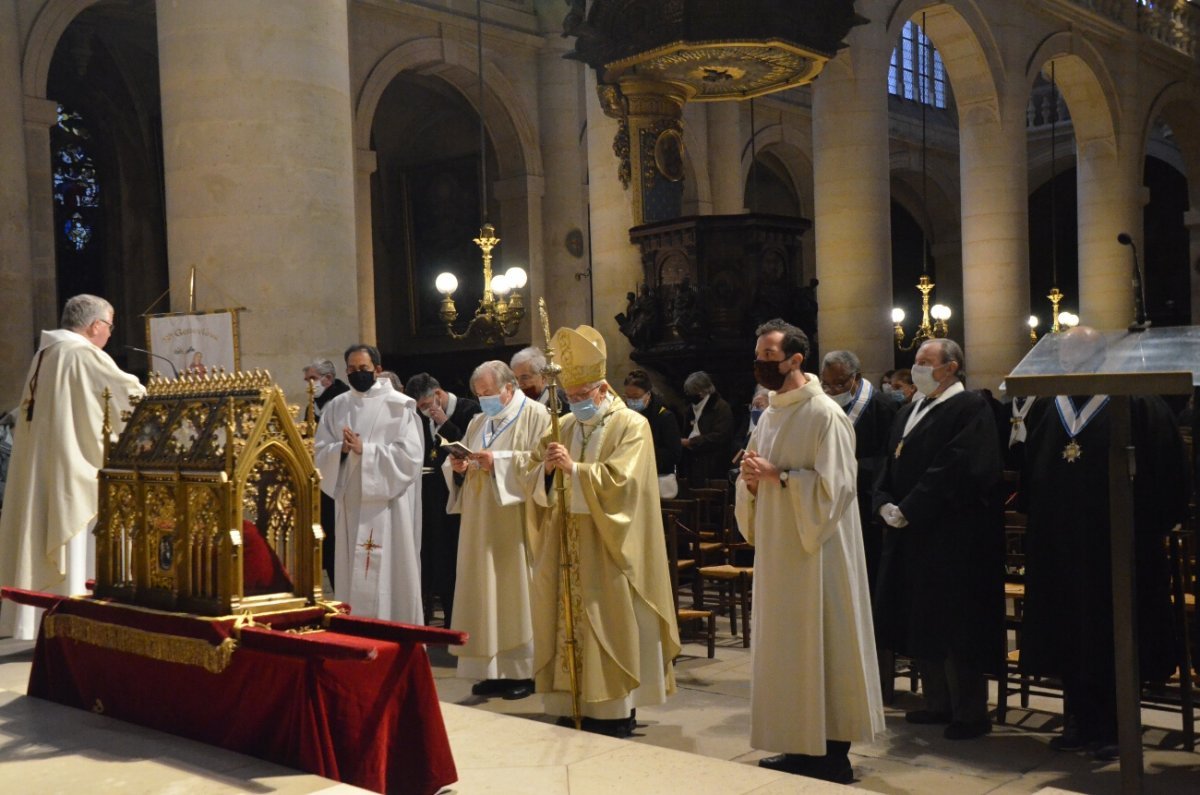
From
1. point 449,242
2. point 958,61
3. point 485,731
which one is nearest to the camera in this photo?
point 485,731

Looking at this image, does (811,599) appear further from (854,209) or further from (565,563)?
(854,209)

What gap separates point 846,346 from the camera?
46.4 ft

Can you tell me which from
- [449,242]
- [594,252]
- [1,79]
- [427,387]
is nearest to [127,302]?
[449,242]

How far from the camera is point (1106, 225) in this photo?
21.3 m

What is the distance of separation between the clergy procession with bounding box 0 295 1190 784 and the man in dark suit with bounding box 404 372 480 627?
1.36 metres

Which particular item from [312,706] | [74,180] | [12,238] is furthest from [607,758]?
[74,180]

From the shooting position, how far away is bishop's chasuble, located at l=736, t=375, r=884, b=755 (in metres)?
4.66

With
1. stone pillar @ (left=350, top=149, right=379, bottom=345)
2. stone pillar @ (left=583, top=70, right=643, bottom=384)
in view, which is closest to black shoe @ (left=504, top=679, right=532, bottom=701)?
stone pillar @ (left=583, top=70, right=643, bottom=384)

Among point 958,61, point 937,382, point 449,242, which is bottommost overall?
point 937,382

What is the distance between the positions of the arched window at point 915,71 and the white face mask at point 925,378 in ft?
73.5

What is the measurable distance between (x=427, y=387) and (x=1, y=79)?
6.82m

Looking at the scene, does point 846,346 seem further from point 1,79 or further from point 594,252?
point 1,79

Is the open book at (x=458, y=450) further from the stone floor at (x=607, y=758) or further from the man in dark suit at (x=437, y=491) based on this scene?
the man in dark suit at (x=437, y=491)

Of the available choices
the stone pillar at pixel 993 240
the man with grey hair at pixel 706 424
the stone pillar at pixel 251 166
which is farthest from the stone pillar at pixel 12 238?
the stone pillar at pixel 993 240
